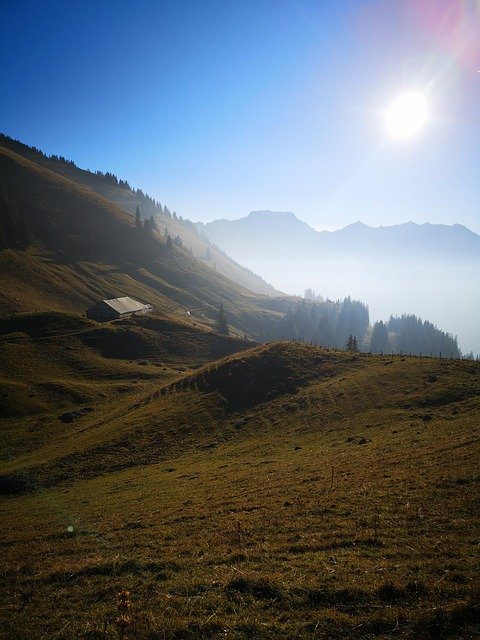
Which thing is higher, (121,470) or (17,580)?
(17,580)

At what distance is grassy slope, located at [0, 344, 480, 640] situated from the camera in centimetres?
1077

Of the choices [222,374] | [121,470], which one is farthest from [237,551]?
[222,374]

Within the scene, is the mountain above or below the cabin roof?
below

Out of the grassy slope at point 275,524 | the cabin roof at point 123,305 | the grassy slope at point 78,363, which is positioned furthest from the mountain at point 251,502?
the cabin roof at point 123,305

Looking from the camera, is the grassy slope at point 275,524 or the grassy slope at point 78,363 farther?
the grassy slope at point 78,363

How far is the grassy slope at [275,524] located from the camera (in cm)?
1077

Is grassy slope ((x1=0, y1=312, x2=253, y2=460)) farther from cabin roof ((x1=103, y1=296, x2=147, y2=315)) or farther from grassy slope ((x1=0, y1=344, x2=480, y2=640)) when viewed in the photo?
grassy slope ((x1=0, y1=344, x2=480, y2=640))

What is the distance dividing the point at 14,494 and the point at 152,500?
21.3 meters

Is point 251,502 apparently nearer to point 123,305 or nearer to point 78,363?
point 78,363

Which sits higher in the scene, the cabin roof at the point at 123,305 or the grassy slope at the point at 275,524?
the cabin roof at the point at 123,305

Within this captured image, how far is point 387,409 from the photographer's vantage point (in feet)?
131

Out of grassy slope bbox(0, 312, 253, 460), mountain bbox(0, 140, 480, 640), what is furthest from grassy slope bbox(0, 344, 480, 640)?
grassy slope bbox(0, 312, 253, 460)

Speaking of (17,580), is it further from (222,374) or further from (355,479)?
(222,374)

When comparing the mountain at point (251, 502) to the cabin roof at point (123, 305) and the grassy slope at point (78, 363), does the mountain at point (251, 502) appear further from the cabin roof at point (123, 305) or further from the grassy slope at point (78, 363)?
the cabin roof at point (123, 305)
